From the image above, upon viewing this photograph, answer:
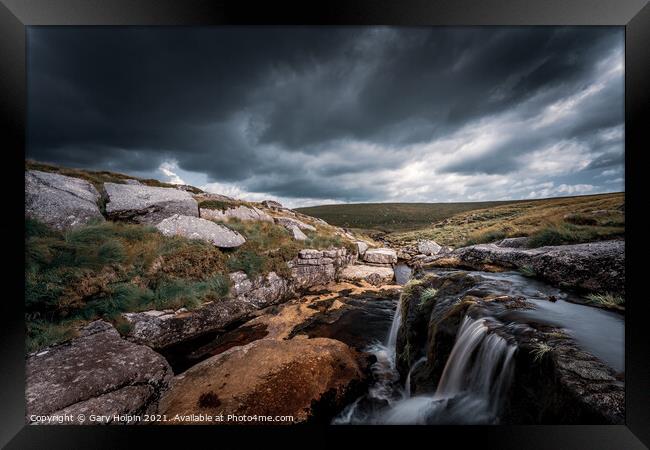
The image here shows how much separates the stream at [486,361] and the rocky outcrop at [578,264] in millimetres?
236

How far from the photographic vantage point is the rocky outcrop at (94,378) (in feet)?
8.19

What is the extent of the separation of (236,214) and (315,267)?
3.68 meters

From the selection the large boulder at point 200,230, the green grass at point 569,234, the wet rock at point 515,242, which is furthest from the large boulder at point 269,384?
the green grass at point 569,234

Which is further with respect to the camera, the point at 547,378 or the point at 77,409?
the point at 77,409

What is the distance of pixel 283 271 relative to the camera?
646cm

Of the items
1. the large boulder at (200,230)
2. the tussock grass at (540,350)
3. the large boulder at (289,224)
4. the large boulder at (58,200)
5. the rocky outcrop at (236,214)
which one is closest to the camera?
the tussock grass at (540,350)

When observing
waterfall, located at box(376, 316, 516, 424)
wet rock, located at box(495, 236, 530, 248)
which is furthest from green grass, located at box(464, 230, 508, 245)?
waterfall, located at box(376, 316, 516, 424)

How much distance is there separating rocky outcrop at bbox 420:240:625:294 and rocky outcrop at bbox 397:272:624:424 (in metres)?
0.79

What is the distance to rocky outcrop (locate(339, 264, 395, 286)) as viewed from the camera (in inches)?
343

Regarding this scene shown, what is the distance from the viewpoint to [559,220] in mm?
3729

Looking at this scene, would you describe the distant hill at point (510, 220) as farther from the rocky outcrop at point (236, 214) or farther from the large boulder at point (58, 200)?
the large boulder at point (58, 200)

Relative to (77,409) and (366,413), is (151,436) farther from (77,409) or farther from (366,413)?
(366,413)
